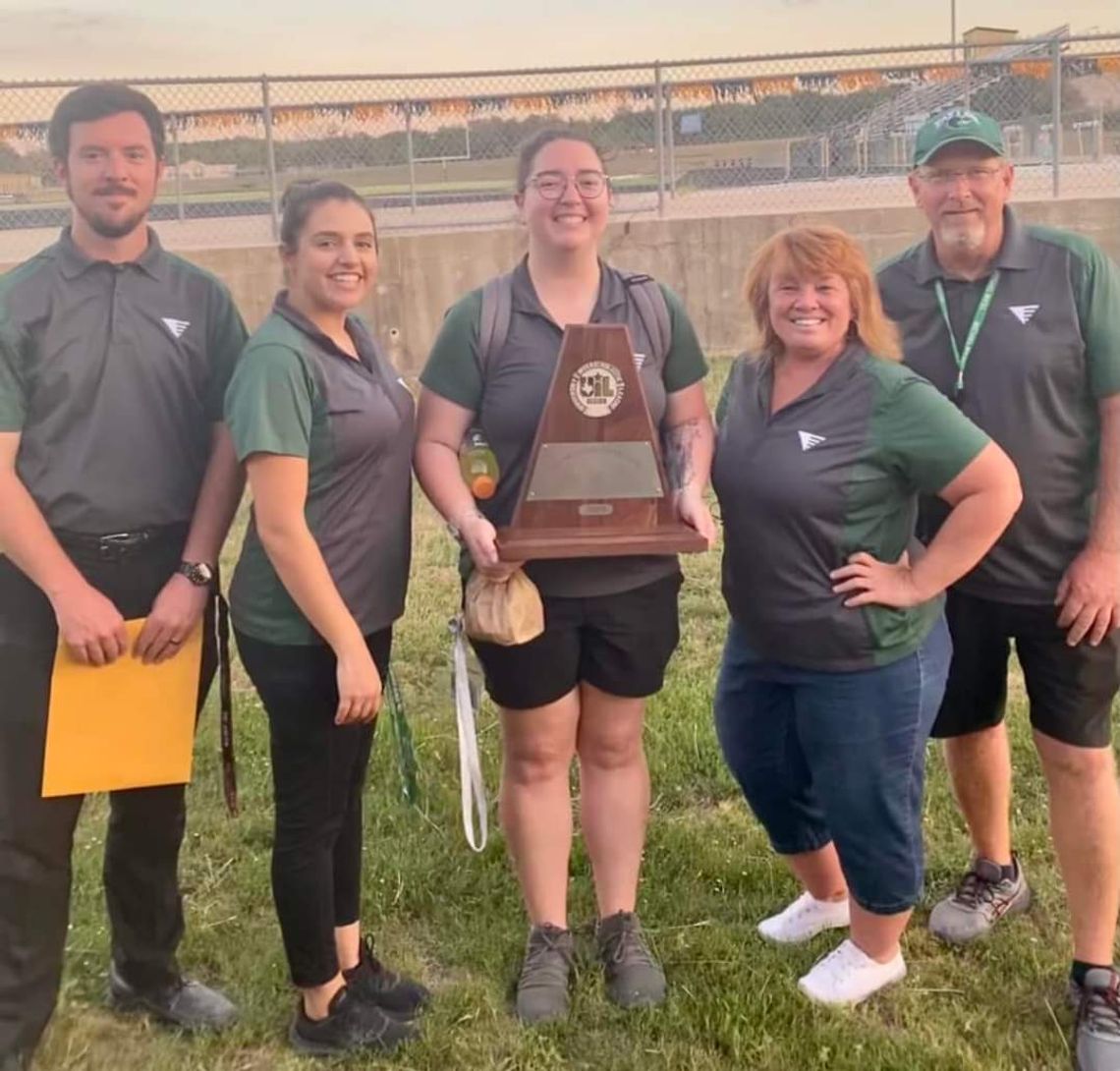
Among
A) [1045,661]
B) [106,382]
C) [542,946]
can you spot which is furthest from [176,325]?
[1045,661]

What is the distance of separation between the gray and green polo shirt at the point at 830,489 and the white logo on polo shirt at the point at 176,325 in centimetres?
123

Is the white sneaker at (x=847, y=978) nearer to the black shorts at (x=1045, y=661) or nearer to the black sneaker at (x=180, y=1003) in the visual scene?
the black shorts at (x=1045, y=661)

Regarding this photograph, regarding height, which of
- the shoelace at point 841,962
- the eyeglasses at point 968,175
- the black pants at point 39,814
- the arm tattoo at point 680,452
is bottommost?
the shoelace at point 841,962

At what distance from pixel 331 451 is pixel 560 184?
2.78 feet

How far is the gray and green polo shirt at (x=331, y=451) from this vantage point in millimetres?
2516

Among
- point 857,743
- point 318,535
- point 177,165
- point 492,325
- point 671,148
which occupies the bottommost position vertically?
point 857,743

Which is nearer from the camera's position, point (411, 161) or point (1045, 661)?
point (1045, 661)

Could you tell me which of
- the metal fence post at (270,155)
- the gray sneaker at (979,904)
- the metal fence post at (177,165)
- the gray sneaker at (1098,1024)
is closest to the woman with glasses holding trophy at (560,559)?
the gray sneaker at (979,904)

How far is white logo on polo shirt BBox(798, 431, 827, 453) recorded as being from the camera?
272cm

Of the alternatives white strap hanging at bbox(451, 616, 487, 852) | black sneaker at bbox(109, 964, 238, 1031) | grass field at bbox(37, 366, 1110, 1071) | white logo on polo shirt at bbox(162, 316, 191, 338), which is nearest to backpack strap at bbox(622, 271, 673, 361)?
white strap hanging at bbox(451, 616, 487, 852)

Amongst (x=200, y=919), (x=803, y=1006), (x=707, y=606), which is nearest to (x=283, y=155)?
(x=707, y=606)

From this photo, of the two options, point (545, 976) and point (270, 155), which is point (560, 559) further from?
point (270, 155)

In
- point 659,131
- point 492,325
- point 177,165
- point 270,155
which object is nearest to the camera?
point 492,325

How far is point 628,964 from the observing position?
3.20m
